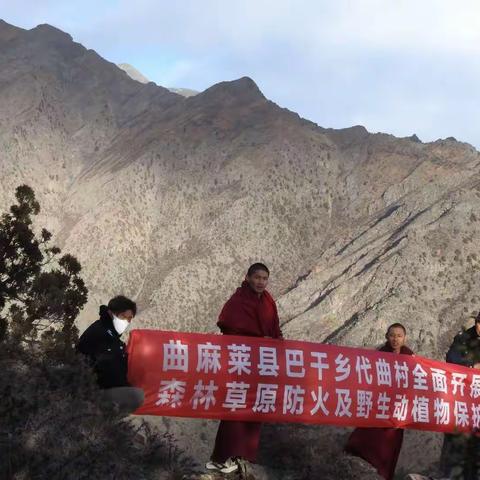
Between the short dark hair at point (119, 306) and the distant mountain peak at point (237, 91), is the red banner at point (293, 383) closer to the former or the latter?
the short dark hair at point (119, 306)

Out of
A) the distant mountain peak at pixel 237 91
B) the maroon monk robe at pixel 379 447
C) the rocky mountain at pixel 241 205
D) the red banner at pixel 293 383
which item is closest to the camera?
the red banner at pixel 293 383

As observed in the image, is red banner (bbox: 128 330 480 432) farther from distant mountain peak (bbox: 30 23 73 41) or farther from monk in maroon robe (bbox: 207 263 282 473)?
distant mountain peak (bbox: 30 23 73 41)

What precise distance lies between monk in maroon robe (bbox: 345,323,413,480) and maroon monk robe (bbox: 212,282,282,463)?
1.57 m

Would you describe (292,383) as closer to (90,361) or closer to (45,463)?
(90,361)

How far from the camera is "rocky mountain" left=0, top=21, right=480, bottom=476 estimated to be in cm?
3159

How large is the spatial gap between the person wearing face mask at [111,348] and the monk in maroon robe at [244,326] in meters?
0.88

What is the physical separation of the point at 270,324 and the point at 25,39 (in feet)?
180

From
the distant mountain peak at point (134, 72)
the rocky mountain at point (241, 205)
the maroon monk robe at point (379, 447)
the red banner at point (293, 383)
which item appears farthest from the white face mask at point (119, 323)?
the distant mountain peak at point (134, 72)

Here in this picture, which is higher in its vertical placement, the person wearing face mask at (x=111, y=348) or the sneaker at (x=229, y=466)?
the person wearing face mask at (x=111, y=348)

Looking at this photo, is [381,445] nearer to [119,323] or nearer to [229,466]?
[229,466]

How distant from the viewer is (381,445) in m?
7.48

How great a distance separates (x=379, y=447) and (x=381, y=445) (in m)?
0.03

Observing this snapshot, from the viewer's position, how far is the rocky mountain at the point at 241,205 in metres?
31.6

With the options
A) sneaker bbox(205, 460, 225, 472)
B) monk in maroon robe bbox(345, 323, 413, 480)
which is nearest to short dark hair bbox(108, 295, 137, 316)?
sneaker bbox(205, 460, 225, 472)
